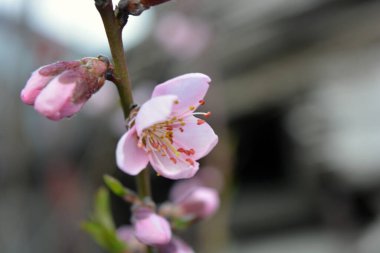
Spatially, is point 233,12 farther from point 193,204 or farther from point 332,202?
point 193,204

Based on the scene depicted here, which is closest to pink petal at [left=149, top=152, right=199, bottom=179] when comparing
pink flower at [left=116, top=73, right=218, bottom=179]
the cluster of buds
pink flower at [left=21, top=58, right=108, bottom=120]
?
pink flower at [left=116, top=73, right=218, bottom=179]

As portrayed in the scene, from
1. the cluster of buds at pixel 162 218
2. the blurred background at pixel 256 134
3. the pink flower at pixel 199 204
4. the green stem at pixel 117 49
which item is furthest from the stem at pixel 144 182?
the blurred background at pixel 256 134

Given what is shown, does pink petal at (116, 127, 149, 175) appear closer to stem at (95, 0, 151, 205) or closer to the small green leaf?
stem at (95, 0, 151, 205)

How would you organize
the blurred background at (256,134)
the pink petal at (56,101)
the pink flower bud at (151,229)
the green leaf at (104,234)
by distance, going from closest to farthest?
1. the pink petal at (56,101)
2. the pink flower bud at (151,229)
3. the green leaf at (104,234)
4. the blurred background at (256,134)

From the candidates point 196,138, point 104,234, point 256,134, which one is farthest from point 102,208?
point 256,134

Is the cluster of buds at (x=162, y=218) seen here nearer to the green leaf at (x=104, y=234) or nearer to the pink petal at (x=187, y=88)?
the green leaf at (x=104, y=234)

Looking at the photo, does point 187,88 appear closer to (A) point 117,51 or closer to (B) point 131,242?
(A) point 117,51

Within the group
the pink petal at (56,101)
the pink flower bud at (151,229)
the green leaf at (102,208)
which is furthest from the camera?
the green leaf at (102,208)
